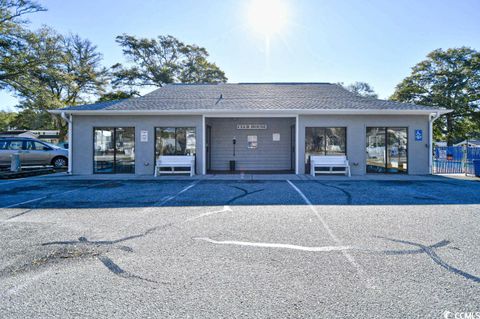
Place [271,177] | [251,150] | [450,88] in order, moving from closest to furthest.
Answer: [271,177]
[251,150]
[450,88]

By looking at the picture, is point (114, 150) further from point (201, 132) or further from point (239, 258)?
point (239, 258)

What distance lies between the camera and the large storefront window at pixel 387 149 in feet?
44.6

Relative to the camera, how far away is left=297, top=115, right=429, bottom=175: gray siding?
13500mm

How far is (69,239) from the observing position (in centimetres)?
474

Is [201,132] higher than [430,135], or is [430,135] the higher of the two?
[201,132]

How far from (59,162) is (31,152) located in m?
1.38

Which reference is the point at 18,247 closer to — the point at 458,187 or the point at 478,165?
the point at 458,187

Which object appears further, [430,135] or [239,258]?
[430,135]

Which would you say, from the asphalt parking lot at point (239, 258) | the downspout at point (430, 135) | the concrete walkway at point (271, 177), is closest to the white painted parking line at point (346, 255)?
the asphalt parking lot at point (239, 258)

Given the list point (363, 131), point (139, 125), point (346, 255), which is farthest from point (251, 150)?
point (346, 255)

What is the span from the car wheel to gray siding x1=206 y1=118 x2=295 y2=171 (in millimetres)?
8325

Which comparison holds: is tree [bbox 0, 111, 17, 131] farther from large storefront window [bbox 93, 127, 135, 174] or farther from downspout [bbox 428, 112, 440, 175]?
downspout [bbox 428, 112, 440, 175]

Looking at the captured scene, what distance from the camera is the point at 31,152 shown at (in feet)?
51.4

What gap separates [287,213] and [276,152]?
1034 cm
